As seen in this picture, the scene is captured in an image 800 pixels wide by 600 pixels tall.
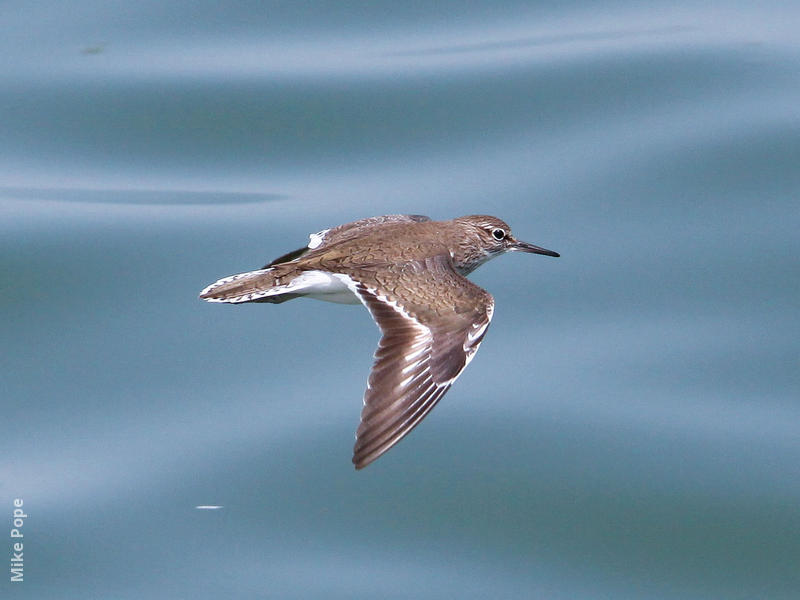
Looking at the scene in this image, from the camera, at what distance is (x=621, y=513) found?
6.93m

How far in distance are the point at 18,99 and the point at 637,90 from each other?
4376 millimetres

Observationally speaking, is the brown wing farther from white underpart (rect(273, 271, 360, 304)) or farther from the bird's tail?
the bird's tail

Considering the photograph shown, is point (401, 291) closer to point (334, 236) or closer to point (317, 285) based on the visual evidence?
point (317, 285)

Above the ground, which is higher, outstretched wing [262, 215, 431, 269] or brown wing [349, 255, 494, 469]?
outstretched wing [262, 215, 431, 269]

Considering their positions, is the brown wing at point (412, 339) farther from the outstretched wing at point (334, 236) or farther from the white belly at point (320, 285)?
the outstretched wing at point (334, 236)

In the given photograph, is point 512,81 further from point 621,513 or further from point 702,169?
point 621,513

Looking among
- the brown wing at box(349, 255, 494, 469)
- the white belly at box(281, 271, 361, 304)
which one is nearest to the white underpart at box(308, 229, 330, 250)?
the white belly at box(281, 271, 361, 304)

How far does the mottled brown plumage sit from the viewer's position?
5.86m

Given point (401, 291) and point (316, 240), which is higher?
point (316, 240)

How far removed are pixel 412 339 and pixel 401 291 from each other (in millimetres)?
388

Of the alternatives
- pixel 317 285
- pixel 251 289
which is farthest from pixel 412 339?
pixel 251 289

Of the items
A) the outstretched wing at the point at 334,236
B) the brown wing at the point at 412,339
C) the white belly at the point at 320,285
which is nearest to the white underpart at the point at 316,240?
the outstretched wing at the point at 334,236

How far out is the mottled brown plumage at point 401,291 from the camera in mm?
5859

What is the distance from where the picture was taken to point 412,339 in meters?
6.23
